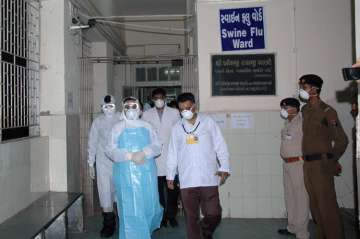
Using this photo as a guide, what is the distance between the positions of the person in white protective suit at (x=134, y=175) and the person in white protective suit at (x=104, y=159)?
1.92 feet

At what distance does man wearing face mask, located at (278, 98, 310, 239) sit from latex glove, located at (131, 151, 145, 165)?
157cm

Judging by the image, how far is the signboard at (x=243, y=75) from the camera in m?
4.78

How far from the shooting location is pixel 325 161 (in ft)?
11.4

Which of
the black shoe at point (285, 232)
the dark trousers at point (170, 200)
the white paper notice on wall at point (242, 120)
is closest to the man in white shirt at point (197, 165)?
the dark trousers at point (170, 200)

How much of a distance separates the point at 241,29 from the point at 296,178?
2.07 metres

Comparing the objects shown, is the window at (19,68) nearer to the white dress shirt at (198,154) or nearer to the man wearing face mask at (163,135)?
the man wearing face mask at (163,135)

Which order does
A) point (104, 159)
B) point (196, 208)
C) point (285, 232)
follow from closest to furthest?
point (196, 208), point (285, 232), point (104, 159)

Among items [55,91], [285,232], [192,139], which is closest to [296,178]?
[285,232]

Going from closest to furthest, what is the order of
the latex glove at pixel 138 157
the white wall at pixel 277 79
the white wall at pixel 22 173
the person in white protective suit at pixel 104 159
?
the white wall at pixel 22 173, the latex glove at pixel 138 157, the person in white protective suit at pixel 104 159, the white wall at pixel 277 79

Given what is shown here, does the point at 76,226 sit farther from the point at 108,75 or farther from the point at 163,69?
the point at 163,69

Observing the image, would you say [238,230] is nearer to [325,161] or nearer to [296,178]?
[296,178]

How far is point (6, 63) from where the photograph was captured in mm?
3605

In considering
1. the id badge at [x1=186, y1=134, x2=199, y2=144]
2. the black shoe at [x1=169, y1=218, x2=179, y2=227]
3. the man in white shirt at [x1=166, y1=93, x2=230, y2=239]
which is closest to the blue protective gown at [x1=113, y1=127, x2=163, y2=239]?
the man in white shirt at [x1=166, y1=93, x2=230, y2=239]

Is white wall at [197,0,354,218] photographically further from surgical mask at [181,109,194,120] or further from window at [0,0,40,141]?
window at [0,0,40,141]
